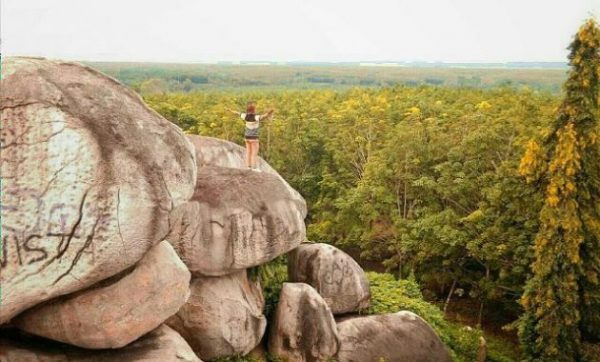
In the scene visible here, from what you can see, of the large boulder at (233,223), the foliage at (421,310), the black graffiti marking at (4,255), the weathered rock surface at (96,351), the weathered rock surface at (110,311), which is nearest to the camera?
the black graffiti marking at (4,255)

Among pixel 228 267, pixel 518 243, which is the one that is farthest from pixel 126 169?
pixel 518 243

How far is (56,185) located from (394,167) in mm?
18072

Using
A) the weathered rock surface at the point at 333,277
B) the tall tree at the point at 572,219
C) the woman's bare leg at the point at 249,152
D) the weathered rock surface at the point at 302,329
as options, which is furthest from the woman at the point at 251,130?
the tall tree at the point at 572,219

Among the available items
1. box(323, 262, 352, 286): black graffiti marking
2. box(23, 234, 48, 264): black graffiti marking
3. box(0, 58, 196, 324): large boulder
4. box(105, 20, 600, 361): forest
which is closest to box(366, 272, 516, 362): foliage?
box(105, 20, 600, 361): forest

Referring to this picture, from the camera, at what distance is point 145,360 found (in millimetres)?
10305

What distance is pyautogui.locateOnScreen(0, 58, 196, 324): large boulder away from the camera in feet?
28.0

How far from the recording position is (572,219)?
623 inches

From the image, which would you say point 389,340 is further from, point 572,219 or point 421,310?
point 572,219

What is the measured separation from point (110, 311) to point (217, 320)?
3844mm

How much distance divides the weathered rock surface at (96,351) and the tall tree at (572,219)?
1030 centimetres

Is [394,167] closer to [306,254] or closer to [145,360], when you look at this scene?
[306,254]

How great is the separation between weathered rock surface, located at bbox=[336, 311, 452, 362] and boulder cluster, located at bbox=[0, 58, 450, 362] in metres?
2.98

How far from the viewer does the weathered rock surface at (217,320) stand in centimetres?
1308

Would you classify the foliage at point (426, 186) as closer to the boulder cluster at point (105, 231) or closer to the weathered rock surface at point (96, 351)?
the boulder cluster at point (105, 231)
